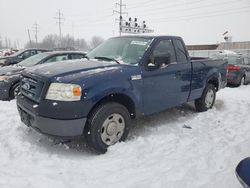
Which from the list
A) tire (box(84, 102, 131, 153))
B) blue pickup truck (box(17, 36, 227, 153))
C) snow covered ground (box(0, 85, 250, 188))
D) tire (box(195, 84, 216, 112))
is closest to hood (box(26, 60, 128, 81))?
blue pickup truck (box(17, 36, 227, 153))

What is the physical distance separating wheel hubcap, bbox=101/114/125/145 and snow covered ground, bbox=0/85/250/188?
13 cm

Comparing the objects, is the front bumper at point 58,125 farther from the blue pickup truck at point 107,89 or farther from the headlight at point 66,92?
the headlight at point 66,92

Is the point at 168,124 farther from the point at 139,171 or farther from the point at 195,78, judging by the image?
the point at 139,171

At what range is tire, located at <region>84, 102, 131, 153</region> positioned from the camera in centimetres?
396

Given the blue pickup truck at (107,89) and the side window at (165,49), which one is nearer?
the blue pickup truck at (107,89)

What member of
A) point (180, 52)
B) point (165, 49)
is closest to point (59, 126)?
point (165, 49)

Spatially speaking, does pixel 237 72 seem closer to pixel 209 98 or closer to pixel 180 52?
pixel 209 98

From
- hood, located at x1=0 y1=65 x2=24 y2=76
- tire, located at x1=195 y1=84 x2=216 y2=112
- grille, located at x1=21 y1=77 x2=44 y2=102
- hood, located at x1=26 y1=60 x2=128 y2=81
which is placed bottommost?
tire, located at x1=195 y1=84 x2=216 y2=112

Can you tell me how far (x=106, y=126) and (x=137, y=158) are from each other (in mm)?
659

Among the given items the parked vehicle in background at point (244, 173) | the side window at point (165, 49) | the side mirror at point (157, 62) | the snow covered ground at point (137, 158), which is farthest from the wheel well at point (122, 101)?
the parked vehicle in background at point (244, 173)

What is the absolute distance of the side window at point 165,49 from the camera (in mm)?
5017

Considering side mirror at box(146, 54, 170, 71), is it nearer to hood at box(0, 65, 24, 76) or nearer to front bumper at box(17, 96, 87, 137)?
front bumper at box(17, 96, 87, 137)

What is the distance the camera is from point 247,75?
12859 mm

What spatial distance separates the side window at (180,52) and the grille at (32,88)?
9.57 feet
